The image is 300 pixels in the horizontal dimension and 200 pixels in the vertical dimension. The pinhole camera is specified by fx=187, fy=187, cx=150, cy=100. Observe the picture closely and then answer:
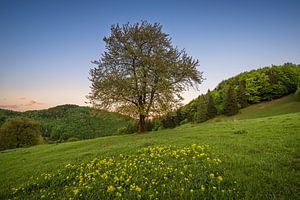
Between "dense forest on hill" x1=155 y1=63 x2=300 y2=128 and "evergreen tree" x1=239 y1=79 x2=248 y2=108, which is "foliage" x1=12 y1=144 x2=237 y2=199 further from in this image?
"evergreen tree" x1=239 y1=79 x2=248 y2=108

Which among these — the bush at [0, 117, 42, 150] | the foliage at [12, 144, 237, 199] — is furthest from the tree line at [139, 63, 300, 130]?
the foliage at [12, 144, 237, 199]

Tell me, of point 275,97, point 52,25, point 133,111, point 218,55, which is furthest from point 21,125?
point 275,97

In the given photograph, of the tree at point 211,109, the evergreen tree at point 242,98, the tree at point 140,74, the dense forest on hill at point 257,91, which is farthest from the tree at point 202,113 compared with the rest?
the tree at point 140,74

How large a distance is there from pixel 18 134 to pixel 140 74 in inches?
2160

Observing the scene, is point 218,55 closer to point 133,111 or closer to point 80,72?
point 133,111

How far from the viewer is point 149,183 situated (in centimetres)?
597

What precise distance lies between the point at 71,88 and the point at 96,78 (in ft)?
53.5

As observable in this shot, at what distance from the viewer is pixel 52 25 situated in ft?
76.7

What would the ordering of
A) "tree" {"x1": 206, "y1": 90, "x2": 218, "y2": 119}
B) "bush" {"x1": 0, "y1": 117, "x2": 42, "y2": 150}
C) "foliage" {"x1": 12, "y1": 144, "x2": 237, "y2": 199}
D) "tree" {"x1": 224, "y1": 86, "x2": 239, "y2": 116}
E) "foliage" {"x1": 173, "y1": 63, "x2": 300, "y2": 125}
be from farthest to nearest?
"tree" {"x1": 206, "y1": 90, "x2": 218, "y2": 119} < "foliage" {"x1": 173, "y1": 63, "x2": 300, "y2": 125} < "tree" {"x1": 224, "y1": 86, "x2": 239, "y2": 116} < "bush" {"x1": 0, "y1": 117, "x2": 42, "y2": 150} < "foliage" {"x1": 12, "y1": 144, "x2": 237, "y2": 199}

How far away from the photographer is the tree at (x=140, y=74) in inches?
882

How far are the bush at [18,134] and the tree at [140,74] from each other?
4910 centimetres

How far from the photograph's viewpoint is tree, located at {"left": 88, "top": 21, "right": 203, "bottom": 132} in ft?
73.5

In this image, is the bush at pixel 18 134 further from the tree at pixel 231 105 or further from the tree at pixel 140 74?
the tree at pixel 231 105

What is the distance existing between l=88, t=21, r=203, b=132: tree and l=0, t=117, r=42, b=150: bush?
49.1m
